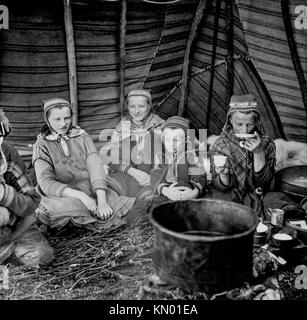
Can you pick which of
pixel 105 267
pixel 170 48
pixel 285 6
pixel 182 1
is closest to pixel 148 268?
pixel 105 267

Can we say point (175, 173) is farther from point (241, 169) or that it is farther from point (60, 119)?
point (60, 119)

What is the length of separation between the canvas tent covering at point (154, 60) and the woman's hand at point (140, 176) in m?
0.68

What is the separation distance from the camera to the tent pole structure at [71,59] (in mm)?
3994

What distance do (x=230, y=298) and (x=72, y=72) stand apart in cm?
285

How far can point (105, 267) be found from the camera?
3.50 m

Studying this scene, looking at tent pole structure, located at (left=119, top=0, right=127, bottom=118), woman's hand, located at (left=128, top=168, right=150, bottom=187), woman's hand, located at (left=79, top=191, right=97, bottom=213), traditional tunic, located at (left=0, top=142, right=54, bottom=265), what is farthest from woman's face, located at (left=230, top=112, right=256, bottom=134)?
traditional tunic, located at (left=0, top=142, right=54, bottom=265)

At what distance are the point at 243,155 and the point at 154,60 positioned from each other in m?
1.49

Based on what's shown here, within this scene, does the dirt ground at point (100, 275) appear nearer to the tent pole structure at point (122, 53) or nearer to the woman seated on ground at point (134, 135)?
the woman seated on ground at point (134, 135)

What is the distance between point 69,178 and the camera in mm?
4090

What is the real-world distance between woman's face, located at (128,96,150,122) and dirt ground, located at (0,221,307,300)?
138cm

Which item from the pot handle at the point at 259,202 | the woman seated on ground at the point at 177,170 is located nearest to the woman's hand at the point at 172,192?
the woman seated on ground at the point at 177,170

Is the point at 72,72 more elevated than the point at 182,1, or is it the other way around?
the point at 182,1

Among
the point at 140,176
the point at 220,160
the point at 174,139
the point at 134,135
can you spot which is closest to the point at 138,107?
the point at 134,135

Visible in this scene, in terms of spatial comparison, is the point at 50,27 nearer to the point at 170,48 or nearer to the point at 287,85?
the point at 170,48
